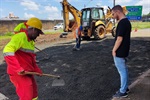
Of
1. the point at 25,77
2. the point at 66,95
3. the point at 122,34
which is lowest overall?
the point at 66,95

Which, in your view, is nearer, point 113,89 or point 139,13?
point 113,89

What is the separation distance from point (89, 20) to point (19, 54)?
573 inches

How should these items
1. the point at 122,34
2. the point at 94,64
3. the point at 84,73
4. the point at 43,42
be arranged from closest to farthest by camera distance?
the point at 122,34 → the point at 84,73 → the point at 94,64 → the point at 43,42

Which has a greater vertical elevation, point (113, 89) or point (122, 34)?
point (122, 34)

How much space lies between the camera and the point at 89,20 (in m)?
17.8

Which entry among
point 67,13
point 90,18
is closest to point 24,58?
point 90,18

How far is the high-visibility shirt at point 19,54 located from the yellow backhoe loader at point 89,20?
14168 millimetres

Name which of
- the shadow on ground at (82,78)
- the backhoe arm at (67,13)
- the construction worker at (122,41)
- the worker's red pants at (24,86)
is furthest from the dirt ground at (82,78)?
the backhoe arm at (67,13)

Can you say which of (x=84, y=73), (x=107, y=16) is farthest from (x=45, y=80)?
(x=107, y=16)

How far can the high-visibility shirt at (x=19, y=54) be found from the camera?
3311mm

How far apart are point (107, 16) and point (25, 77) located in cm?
1622

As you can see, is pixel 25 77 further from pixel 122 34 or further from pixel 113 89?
pixel 113 89

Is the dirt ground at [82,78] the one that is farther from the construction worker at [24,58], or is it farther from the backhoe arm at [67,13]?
the backhoe arm at [67,13]

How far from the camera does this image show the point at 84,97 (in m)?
5.24
